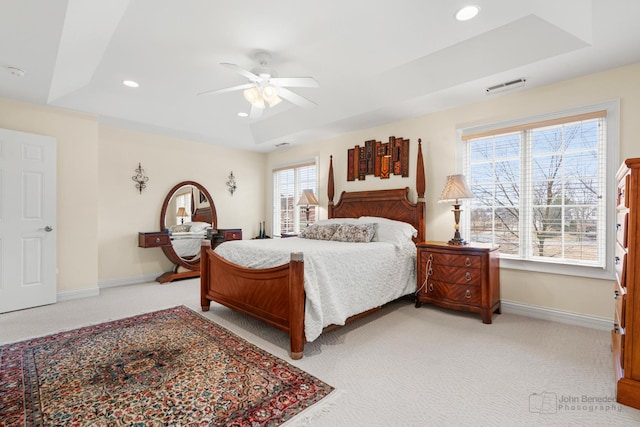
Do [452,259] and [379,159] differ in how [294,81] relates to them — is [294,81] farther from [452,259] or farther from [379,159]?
[452,259]

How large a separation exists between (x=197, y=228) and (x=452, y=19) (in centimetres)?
493

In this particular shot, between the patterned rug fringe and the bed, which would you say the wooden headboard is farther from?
the patterned rug fringe

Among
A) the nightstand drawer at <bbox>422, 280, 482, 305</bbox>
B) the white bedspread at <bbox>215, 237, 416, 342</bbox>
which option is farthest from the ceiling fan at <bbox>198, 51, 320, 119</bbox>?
the nightstand drawer at <bbox>422, 280, 482, 305</bbox>

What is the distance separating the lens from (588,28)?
231 cm

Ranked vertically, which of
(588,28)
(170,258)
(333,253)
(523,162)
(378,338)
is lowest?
(378,338)

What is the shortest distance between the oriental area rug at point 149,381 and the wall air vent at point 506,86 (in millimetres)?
3314

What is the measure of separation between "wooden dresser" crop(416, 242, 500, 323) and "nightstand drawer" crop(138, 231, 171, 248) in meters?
4.00

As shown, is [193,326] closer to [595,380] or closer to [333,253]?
[333,253]

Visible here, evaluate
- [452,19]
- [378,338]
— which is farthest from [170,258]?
[452,19]

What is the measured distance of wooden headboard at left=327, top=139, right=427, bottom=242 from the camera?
398 centimetres

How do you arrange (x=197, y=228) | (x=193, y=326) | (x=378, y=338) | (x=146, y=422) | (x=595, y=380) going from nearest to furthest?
(x=146, y=422) → (x=595, y=380) → (x=378, y=338) → (x=193, y=326) → (x=197, y=228)

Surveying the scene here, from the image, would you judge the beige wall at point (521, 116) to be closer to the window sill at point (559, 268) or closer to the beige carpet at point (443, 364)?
the window sill at point (559, 268)

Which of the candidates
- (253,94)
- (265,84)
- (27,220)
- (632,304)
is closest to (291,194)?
(253,94)

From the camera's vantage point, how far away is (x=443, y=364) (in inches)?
87.3
